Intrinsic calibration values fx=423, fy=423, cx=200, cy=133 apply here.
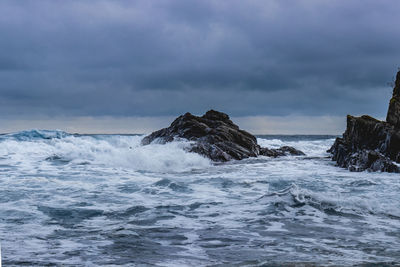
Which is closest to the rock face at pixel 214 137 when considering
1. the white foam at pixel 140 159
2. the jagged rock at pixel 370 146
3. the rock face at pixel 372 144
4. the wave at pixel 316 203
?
the white foam at pixel 140 159

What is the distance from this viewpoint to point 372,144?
19.1 meters

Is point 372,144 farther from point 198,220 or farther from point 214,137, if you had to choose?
point 198,220

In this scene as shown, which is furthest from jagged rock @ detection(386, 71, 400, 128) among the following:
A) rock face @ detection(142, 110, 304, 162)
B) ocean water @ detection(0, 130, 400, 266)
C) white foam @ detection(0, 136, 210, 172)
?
white foam @ detection(0, 136, 210, 172)

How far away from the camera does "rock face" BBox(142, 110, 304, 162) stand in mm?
23641

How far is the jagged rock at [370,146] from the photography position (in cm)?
1623

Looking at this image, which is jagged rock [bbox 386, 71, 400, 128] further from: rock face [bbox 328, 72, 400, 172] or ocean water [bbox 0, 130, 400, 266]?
ocean water [bbox 0, 130, 400, 266]

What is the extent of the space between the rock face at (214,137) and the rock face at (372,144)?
20.0 feet

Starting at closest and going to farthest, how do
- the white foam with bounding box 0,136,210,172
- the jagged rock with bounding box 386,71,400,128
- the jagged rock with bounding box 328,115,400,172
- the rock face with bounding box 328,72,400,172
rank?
the jagged rock with bounding box 328,115,400,172, the rock face with bounding box 328,72,400,172, the white foam with bounding box 0,136,210,172, the jagged rock with bounding box 386,71,400,128

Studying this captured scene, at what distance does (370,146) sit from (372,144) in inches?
5.0

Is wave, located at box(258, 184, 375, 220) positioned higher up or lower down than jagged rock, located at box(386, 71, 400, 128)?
lower down

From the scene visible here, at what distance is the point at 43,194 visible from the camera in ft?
35.0

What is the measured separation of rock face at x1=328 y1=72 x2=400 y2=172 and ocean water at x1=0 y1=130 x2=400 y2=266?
1.96 m

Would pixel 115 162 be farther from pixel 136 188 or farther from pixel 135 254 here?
pixel 135 254

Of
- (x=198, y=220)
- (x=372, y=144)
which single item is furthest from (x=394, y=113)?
(x=198, y=220)
